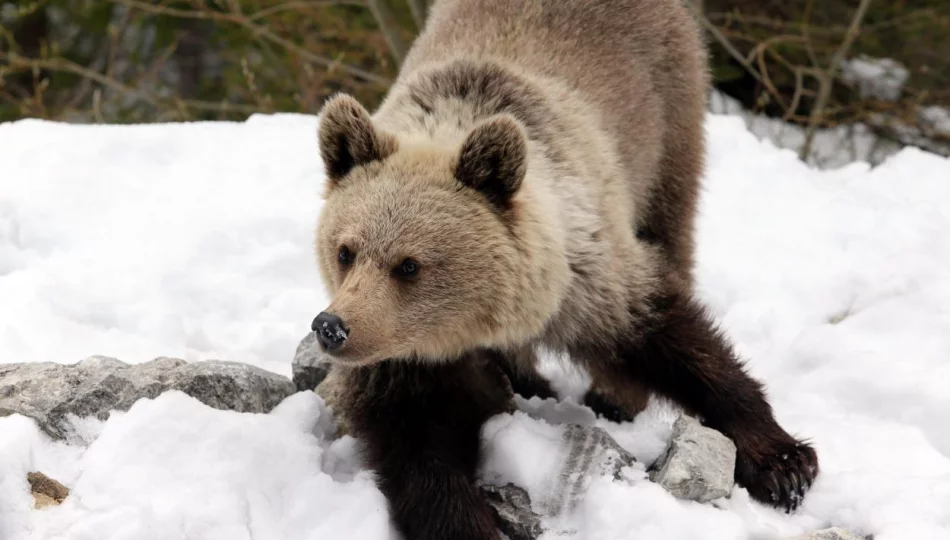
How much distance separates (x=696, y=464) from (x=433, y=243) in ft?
4.06

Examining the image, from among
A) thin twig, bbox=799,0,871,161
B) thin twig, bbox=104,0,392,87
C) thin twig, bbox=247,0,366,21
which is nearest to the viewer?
thin twig, bbox=104,0,392,87

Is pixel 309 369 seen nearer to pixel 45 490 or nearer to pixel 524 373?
pixel 524 373

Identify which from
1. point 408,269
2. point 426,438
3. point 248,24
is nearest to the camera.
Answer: point 408,269

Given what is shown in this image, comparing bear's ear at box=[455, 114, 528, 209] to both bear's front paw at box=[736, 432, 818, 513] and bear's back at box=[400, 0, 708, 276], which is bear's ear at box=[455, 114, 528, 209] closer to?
bear's back at box=[400, 0, 708, 276]

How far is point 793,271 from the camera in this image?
239 inches

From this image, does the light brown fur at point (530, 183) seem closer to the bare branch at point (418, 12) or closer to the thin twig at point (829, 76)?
the bare branch at point (418, 12)

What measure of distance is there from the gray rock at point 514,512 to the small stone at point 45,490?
1.46 meters

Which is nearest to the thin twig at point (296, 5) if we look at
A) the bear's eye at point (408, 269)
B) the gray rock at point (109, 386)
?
the gray rock at point (109, 386)

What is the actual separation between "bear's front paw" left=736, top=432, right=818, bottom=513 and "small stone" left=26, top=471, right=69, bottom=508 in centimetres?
253

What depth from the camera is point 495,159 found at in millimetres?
3479

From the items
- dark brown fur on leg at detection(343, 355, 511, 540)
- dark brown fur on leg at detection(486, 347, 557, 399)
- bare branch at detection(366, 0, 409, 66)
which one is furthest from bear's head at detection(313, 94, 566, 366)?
bare branch at detection(366, 0, 409, 66)

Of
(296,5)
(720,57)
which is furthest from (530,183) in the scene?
(720,57)

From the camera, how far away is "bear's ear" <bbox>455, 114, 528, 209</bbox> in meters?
3.42

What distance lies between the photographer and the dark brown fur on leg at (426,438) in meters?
3.46
